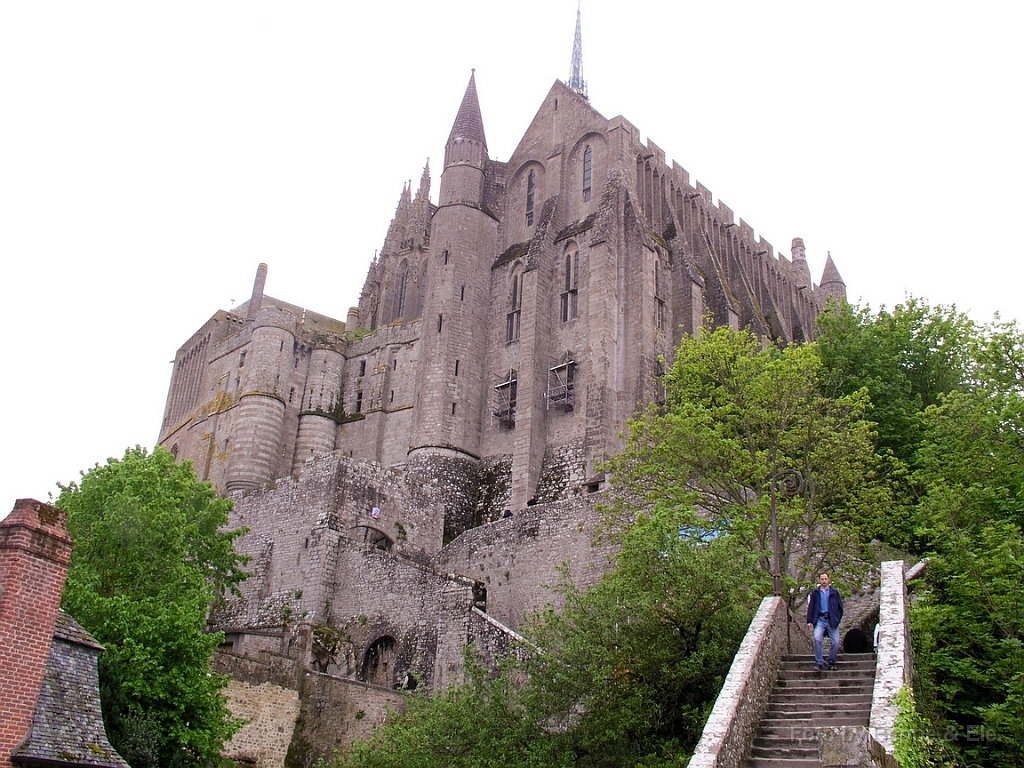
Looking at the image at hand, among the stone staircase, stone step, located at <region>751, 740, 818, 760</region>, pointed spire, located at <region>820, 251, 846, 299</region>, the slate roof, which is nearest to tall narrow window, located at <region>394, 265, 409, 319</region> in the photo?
pointed spire, located at <region>820, 251, 846, 299</region>

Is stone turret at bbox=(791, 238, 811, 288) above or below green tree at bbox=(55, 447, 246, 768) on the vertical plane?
above

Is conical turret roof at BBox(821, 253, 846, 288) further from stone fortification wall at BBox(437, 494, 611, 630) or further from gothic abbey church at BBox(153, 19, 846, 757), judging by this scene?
stone fortification wall at BBox(437, 494, 611, 630)

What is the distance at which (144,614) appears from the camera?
2119 centimetres

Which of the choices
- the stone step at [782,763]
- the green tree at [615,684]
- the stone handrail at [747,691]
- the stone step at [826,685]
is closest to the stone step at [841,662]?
the stone handrail at [747,691]

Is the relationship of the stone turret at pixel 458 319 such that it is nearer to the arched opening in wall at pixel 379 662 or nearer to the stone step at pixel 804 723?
the arched opening in wall at pixel 379 662

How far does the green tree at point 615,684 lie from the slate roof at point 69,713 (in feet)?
18.4

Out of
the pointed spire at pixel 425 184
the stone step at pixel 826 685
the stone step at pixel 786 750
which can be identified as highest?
the pointed spire at pixel 425 184

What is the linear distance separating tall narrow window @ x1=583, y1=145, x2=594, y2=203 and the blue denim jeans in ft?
119

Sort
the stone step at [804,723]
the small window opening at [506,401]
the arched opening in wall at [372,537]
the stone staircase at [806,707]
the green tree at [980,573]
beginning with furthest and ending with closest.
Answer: the small window opening at [506,401] < the arched opening in wall at [372,537] < the green tree at [980,573] < the stone step at [804,723] < the stone staircase at [806,707]

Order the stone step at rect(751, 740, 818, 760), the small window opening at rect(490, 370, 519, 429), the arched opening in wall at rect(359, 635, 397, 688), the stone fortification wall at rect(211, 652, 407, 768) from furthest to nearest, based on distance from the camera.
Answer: the small window opening at rect(490, 370, 519, 429)
the arched opening in wall at rect(359, 635, 397, 688)
the stone fortification wall at rect(211, 652, 407, 768)
the stone step at rect(751, 740, 818, 760)

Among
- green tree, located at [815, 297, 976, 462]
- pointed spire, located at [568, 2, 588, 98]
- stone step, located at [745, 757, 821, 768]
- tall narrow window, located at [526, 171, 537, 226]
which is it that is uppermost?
pointed spire, located at [568, 2, 588, 98]

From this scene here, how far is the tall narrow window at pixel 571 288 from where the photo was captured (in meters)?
46.7

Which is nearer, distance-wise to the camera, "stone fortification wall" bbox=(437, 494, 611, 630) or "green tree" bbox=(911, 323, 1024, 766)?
"green tree" bbox=(911, 323, 1024, 766)

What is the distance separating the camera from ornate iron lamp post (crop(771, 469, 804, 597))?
17670 mm
